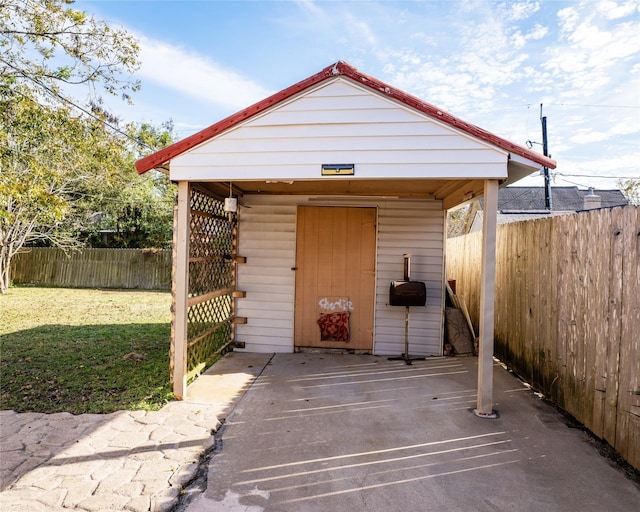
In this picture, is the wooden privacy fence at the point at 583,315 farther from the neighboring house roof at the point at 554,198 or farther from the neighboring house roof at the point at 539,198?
the neighboring house roof at the point at 539,198

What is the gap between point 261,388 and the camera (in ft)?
13.4

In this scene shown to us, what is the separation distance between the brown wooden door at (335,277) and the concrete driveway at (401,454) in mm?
1221

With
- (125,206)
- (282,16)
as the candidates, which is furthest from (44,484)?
(125,206)

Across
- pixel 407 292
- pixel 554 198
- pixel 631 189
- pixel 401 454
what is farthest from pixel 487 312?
pixel 554 198

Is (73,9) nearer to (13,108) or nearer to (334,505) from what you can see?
(13,108)

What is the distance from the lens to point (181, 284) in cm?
377

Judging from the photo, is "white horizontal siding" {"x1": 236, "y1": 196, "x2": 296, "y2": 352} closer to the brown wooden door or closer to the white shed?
the white shed

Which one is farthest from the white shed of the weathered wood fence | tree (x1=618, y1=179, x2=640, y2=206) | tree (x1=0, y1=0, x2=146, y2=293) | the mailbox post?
tree (x1=618, y1=179, x2=640, y2=206)

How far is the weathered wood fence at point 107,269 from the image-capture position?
1512 centimetres

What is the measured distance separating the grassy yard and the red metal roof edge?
2248mm

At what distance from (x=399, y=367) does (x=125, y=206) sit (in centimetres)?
1502

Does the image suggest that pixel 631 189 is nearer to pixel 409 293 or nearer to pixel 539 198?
pixel 539 198

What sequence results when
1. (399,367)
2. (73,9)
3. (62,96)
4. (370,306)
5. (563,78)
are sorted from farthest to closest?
1. (563,78)
2. (62,96)
3. (73,9)
4. (370,306)
5. (399,367)

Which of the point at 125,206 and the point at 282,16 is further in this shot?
the point at 125,206
